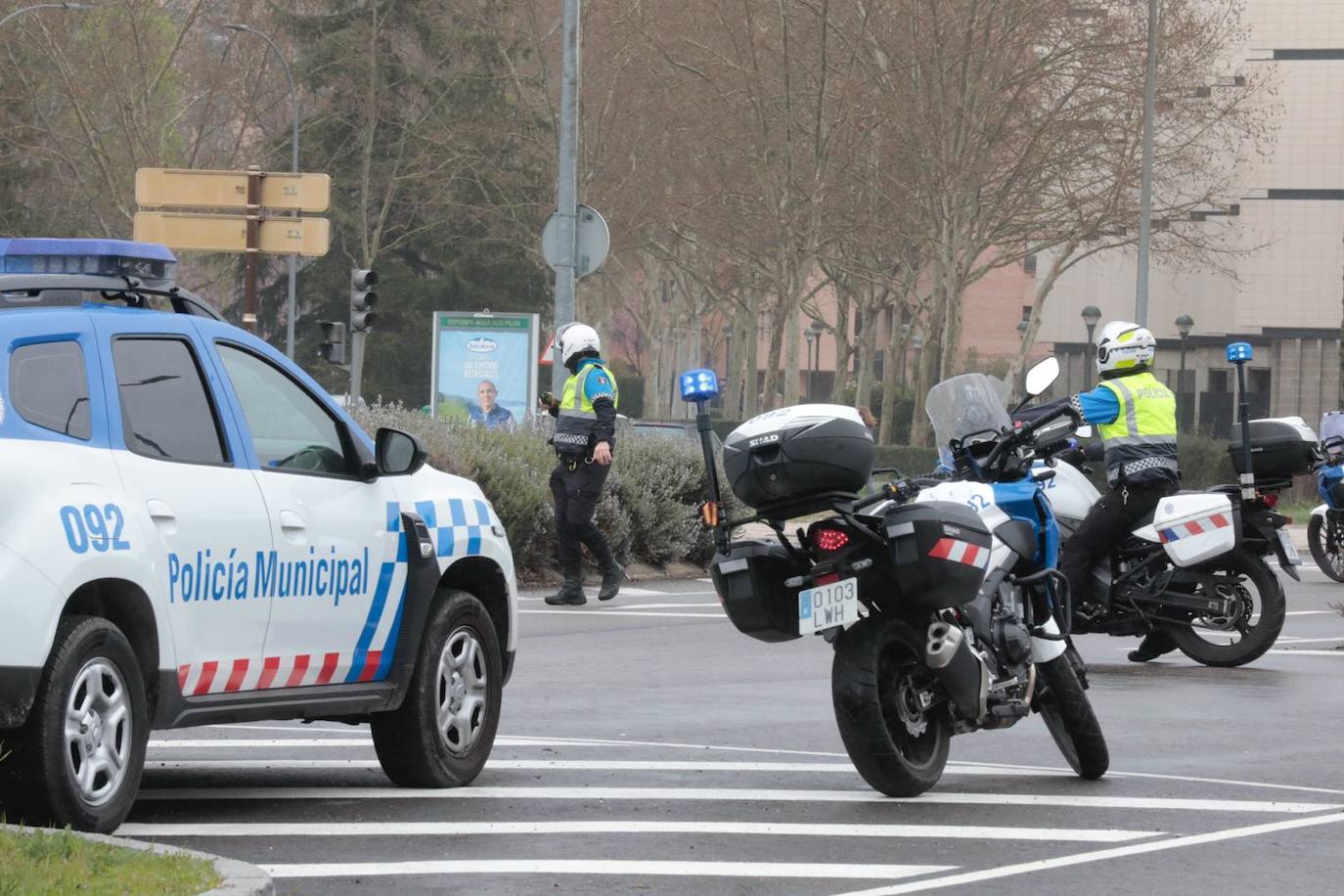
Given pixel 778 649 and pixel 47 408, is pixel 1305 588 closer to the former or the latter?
pixel 778 649

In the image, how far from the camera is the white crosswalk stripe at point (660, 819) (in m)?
6.91

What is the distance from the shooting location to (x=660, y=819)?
7.91m

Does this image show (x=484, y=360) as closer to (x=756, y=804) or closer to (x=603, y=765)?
(x=603, y=765)

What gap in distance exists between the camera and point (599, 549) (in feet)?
58.5

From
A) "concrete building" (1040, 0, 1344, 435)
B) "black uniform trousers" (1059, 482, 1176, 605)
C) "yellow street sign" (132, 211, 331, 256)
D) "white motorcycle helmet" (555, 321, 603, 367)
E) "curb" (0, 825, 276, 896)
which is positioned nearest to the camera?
"curb" (0, 825, 276, 896)

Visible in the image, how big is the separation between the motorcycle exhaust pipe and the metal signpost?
51.3ft

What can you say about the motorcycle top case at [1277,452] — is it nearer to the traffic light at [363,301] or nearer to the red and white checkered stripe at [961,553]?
the red and white checkered stripe at [961,553]

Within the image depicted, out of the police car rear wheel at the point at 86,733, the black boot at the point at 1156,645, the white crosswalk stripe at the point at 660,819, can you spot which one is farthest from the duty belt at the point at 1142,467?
the police car rear wheel at the point at 86,733

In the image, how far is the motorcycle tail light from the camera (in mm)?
8156

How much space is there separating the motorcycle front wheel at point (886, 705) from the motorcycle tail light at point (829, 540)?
27 cm

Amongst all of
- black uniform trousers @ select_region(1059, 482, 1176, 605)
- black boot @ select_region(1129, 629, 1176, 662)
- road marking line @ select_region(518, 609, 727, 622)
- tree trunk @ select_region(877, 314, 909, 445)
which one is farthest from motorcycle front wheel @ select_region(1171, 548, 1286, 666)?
tree trunk @ select_region(877, 314, 909, 445)

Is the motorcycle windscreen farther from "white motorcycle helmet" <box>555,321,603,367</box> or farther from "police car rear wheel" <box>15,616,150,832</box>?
"white motorcycle helmet" <box>555,321,603,367</box>

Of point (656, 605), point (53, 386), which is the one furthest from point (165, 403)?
point (656, 605)

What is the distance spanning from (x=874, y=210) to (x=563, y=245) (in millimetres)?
25040
